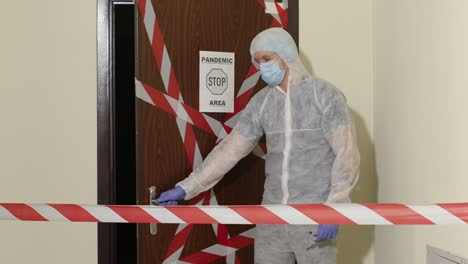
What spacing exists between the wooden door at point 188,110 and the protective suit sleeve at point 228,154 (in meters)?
0.15

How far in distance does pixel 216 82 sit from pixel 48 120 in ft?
2.75

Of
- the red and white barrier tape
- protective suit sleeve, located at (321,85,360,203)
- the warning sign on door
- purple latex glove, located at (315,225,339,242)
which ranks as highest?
the warning sign on door

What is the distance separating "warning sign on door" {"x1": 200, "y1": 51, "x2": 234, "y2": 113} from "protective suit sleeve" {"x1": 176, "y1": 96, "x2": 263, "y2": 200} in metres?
0.29

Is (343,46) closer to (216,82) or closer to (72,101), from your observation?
(216,82)

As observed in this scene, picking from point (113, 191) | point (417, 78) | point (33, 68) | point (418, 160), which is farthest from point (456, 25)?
point (33, 68)

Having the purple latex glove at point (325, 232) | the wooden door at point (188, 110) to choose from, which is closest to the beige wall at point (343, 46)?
the wooden door at point (188, 110)

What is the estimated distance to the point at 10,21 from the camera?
2783 mm

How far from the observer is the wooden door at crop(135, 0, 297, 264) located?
2.48 metres

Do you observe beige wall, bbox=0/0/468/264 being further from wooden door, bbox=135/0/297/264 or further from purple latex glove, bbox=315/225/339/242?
purple latex glove, bbox=315/225/339/242

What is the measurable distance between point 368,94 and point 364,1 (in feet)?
1.50

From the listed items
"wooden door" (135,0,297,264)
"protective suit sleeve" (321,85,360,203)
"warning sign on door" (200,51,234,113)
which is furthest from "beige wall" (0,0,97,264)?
"protective suit sleeve" (321,85,360,203)

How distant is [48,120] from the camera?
9.18 feet

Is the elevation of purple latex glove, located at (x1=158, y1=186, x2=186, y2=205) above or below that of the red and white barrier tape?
below

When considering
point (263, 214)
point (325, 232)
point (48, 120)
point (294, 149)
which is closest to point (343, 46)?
point (294, 149)
